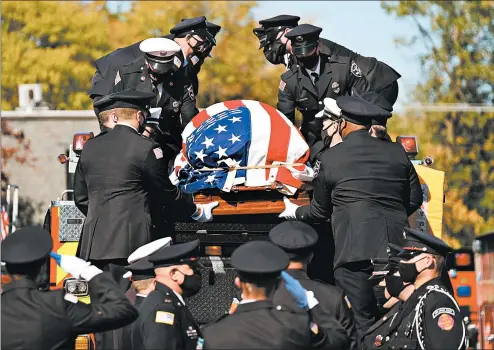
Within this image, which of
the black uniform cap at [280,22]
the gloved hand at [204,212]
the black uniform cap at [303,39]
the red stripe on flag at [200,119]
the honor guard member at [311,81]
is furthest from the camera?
the black uniform cap at [280,22]

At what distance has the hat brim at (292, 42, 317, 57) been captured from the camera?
10828 millimetres

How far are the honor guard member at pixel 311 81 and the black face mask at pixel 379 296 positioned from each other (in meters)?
2.01

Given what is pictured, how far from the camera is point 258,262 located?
682 cm

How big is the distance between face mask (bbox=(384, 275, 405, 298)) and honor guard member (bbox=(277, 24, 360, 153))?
102 inches

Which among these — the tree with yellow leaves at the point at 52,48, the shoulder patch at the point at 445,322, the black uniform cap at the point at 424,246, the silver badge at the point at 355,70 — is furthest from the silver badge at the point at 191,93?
the tree with yellow leaves at the point at 52,48

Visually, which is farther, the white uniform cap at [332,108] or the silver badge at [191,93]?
the silver badge at [191,93]

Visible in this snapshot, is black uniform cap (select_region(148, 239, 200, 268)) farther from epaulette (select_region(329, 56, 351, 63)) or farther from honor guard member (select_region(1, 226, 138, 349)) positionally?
epaulette (select_region(329, 56, 351, 63))

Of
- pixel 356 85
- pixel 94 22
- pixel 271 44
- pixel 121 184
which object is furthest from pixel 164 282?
pixel 94 22

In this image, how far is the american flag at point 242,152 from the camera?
9.90 m

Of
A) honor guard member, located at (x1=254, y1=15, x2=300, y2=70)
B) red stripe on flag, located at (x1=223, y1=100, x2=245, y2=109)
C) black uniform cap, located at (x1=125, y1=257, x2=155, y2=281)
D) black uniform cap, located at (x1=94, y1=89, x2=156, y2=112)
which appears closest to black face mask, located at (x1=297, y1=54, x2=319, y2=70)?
red stripe on flag, located at (x1=223, y1=100, x2=245, y2=109)

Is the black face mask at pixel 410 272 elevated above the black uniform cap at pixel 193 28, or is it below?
below

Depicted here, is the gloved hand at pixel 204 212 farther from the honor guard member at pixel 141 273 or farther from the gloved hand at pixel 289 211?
the honor guard member at pixel 141 273

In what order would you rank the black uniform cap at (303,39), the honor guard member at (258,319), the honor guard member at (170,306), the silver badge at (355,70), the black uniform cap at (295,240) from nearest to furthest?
the honor guard member at (258,319)
the honor guard member at (170,306)
the black uniform cap at (295,240)
the black uniform cap at (303,39)
the silver badge at (355,70)

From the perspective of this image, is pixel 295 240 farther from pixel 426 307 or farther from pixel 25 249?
pixel 25 249
